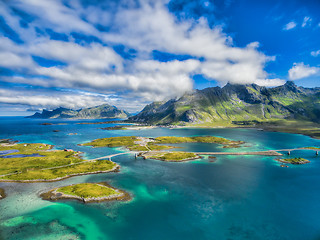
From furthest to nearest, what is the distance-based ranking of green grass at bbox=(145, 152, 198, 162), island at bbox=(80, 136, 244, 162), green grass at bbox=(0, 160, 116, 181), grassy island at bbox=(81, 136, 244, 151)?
grassy island at bbox=(81, 136, 244, 151) → island at bbox=(80, 136, 244, 162) → green grass at bbox=(145, 152, 198, 162) → green grass at bbox=(0, 160, 116, 181)

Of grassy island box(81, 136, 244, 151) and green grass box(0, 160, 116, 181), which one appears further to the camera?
grassy island box(81, 136, 244, 151)

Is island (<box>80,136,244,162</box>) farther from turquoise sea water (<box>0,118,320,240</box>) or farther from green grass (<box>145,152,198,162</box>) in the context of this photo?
turquoise sea water (<box>0,118,320,240</box>)

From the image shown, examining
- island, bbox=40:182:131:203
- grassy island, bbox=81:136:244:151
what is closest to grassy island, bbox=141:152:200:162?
grassy island, bbox=81:136:244:151

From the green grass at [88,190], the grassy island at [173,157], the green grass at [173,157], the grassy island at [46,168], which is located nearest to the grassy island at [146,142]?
the grassy island at [173,157]

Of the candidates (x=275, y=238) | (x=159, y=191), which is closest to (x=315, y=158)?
(x=275, y=238)

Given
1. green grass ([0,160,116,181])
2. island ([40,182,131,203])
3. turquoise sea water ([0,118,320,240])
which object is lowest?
turquoise sea water ([0,118,320,240])

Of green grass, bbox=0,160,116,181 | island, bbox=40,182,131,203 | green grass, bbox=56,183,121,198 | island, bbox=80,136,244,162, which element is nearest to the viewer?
island, bbox=40,182,131,203

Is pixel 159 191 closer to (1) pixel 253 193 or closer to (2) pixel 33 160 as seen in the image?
(1) pixel 253 193

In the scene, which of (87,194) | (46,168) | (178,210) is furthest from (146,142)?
(178,210)

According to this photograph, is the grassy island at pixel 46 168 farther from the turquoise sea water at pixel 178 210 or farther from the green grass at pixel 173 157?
the green grass at pixel 173 157
